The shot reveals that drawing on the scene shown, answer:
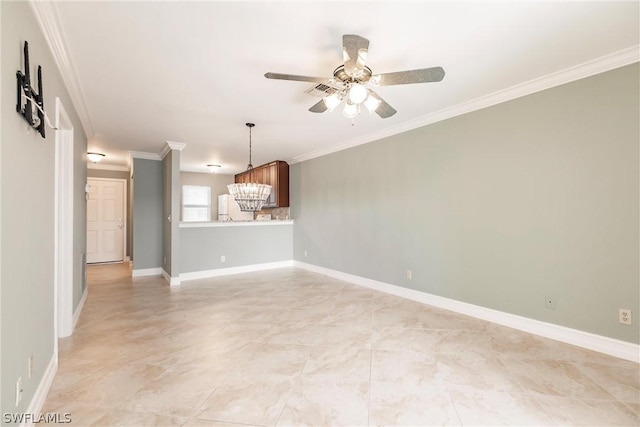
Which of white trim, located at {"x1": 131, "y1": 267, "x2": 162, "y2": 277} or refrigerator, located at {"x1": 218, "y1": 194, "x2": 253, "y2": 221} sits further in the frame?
refrigerator, located at {"x1": 218, "y1": 194, "x2": 253, "y2": 221}

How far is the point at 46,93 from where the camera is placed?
6.47 feet

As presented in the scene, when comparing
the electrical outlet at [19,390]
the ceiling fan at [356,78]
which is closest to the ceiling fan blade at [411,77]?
the ceiling fan at [356,78]

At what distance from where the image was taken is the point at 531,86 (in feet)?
8.99

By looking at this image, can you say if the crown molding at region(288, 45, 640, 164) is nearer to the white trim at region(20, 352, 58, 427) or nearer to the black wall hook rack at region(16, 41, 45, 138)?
the black wall hook rack at region(16, 41, 45, 138)

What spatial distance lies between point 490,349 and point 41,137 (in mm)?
3678

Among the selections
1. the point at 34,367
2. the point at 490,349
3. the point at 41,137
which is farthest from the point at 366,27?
the point at 34,367

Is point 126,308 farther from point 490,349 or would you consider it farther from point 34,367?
point 490,349

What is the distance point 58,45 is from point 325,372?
3031 mm

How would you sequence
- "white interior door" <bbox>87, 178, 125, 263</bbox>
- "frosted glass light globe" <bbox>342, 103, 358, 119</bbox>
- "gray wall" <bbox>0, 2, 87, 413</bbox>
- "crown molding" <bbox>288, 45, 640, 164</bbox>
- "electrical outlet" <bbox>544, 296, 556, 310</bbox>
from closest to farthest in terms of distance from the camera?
"gray wall" <bbox>0, 2, 87, 413</bbox> → "crown molding" <bbox>288, 45, 640, 164</bbox> → "frosted glass light globe" <bbox>342, 103, 358, 119</bbox> → "electrical outlet" <bbox>544, 296, 556, 310</bbox> → "white interior door" <bbox>87, 178, 125, 263</bbox>

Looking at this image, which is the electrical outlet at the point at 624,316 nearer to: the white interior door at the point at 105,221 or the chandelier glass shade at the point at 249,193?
the chandelier glass shade at the point at 249,193

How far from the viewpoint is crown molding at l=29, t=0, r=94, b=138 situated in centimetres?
168

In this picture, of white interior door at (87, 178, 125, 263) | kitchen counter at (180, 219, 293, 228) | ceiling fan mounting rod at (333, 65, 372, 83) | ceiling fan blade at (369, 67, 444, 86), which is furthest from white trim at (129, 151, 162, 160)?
ceiling fan blade at (369, 67, 444, 86)

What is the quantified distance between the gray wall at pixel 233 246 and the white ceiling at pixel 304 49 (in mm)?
2392

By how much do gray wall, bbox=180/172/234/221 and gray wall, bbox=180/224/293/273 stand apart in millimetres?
3234
